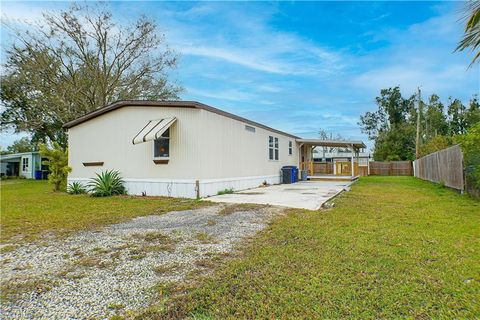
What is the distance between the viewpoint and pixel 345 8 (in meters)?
9.48

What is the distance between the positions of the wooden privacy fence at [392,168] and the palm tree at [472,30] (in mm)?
32724

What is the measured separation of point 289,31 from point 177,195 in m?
8.37

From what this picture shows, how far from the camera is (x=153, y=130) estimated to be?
1000 centimetres

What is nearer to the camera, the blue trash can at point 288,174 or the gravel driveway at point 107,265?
the gravel driveway at point 107,265

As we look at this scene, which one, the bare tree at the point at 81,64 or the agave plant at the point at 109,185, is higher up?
the bare tree at the point at 81,64

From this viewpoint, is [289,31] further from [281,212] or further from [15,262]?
[15,262]

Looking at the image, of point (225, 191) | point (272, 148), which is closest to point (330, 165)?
point (272, 148)

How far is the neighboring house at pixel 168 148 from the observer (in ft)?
33.2

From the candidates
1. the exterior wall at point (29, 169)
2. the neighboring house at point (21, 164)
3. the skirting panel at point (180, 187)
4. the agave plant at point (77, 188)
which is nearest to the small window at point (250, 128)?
the skirting panel at point (180, 187)

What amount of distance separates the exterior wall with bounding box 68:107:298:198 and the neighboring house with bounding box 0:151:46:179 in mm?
17994

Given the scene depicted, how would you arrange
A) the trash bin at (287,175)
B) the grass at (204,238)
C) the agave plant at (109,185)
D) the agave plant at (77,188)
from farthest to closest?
the trash bin at (287,175) < the agave plant at (77,188) < the agave plant at (109,185) < the grass at (204,238)

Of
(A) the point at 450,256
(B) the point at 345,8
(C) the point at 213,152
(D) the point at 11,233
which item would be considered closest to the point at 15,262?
(D) the point at 11,233

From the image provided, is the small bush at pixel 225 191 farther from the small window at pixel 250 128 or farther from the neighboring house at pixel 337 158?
the neighboring house at pixel 337 158

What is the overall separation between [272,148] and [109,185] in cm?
853
